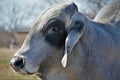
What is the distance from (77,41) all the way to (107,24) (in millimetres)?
905

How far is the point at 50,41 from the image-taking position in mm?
4367

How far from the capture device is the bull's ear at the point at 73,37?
4242mm

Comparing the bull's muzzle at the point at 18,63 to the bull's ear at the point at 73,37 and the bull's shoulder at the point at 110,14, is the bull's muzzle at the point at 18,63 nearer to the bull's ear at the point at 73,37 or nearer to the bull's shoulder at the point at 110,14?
the bull's ear at the point at 73,37

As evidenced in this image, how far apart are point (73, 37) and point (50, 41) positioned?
0.24 m

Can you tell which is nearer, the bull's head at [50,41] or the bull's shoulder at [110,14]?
the bull's head at [50,41]

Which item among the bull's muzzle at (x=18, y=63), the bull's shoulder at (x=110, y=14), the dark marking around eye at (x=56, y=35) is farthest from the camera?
the bull's shoulder at (x=110, y=14)

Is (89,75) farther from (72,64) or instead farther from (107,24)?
(107,24)

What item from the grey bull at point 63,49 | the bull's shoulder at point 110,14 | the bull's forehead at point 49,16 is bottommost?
the bull's shoulder at point 110,14

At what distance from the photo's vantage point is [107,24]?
207 inches

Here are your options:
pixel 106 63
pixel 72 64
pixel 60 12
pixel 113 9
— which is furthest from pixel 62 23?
pixel 113 9

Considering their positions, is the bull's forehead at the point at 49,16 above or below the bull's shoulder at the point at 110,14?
above

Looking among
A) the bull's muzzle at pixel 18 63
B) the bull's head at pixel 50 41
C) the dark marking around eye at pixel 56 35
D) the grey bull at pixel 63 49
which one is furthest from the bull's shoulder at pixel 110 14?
the bull's muzzle at pixel 18 63

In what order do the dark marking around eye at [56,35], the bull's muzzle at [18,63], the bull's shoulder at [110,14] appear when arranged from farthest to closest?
the bull's shoulder at [110,14]
the dark marking around eye at [56,35]
the bull's muzzle at [18,63]

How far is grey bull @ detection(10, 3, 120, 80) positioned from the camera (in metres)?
4.29
